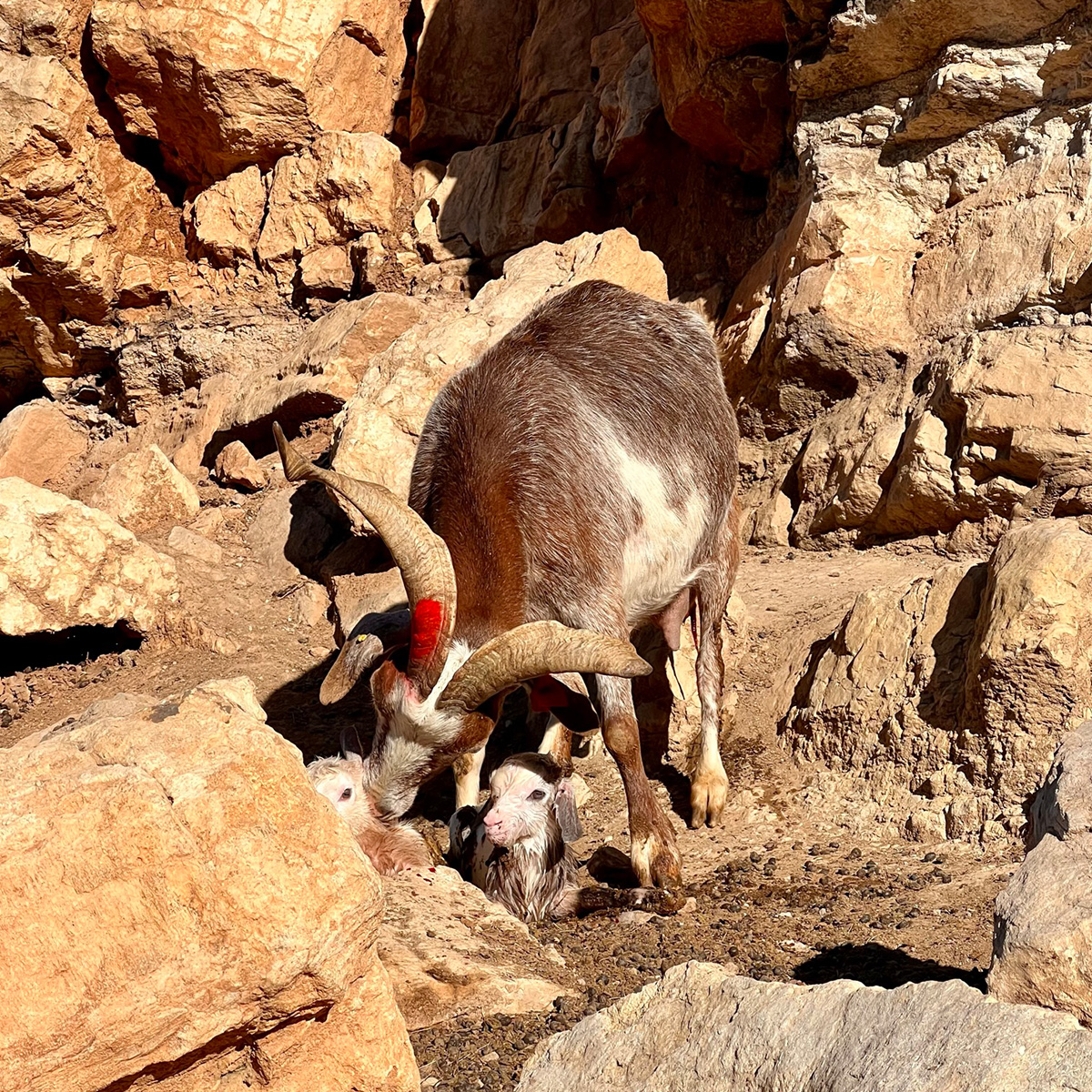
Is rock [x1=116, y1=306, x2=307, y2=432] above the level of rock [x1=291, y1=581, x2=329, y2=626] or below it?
above

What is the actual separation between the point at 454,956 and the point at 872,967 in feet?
4.45

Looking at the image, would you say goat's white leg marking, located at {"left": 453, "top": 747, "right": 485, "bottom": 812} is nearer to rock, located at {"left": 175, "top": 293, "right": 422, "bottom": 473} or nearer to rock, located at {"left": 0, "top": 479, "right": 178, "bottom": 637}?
rock, located at {"left": 0, "top": 479, "right": 178, "bottom": 637}

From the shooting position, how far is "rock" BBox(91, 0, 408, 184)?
435 inches

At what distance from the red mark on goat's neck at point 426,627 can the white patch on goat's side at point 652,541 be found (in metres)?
1.28

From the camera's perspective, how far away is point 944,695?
5715mm

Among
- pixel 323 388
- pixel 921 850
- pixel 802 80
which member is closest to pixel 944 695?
pixel 921 850

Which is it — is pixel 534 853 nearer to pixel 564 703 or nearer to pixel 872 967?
pixel 564 703

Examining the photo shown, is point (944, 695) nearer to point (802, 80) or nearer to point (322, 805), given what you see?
point (322, 805)

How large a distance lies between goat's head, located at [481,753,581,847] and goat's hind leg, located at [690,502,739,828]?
0.77 meters

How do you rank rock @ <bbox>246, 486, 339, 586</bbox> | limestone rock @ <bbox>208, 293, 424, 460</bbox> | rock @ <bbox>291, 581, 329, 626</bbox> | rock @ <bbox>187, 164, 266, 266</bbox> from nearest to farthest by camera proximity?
rock @ <bbox>291, 581, 329, 626</bbox>, rock @ <bbox>246, 486, 339, 586</bbox>, limestone rock @ <bbox>208, 293, 424, 460</bbox>, rock @ <bbox>187, 164, 266, 266</bbox>

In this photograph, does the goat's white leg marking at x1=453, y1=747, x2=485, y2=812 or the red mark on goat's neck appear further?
the goat's white leg marking at x1=453, y1=747, x2=485, y2=812

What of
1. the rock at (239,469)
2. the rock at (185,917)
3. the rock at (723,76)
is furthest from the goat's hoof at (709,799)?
the rock at (723,76)

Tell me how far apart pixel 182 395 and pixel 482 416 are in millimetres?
6199

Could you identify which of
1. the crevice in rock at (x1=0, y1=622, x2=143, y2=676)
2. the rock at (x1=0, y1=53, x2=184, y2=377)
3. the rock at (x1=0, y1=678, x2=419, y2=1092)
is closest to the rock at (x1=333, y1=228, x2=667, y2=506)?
the crevice in rock at (x1=0, y1=622, x2=143, y2=676)
